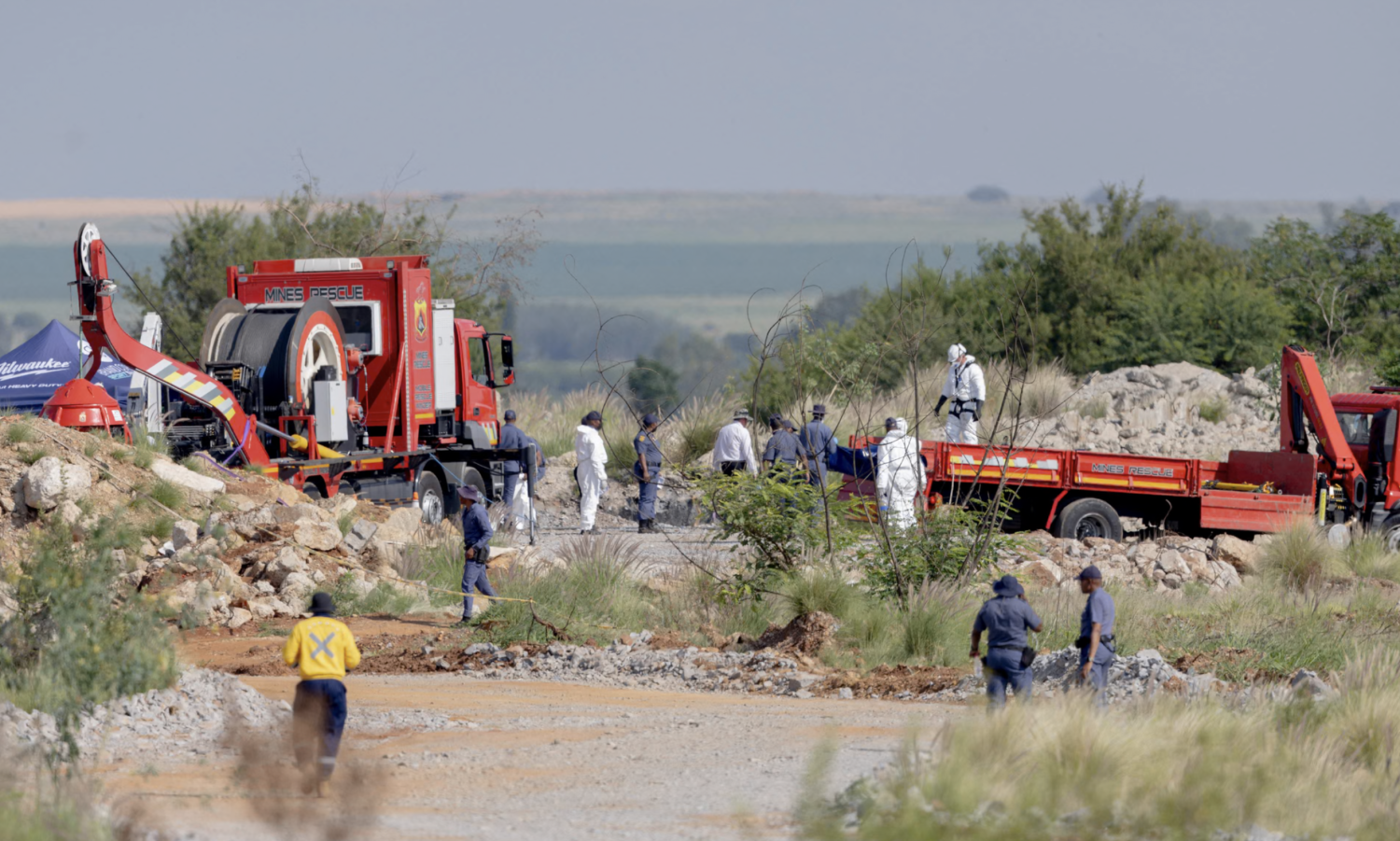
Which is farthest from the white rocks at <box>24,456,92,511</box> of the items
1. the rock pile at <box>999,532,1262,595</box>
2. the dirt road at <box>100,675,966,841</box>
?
the rock pile at <box>999,532,1262,595</box>

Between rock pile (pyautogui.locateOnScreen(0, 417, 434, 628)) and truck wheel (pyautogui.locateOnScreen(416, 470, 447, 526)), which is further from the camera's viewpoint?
truck wheel (pyautogui.locateOnScreen(416, 470, 447, 526))

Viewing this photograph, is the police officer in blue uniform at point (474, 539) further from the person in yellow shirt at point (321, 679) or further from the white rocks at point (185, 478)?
the person in yellow shirt at point (321, 679)

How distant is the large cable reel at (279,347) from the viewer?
1883 cm

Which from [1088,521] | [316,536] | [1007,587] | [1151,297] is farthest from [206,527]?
[1151,297]

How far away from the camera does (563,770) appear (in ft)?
27.2

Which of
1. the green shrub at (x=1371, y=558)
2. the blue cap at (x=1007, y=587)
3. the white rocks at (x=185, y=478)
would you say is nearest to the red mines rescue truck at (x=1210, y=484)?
the green shrub at (x=1371, y=558)

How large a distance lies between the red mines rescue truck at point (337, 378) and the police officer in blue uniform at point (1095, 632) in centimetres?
1118

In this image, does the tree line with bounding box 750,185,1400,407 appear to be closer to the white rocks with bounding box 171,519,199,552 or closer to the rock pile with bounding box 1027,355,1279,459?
the rock pile with bounding box 1027,355,1279,459

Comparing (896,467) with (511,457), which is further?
(511,457)

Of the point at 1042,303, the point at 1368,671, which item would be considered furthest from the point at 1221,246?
the point at 1368,671

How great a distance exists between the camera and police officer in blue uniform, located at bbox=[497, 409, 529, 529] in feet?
67.1

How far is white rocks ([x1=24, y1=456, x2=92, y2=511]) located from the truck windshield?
14333mm

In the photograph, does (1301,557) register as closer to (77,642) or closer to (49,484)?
(49,484)

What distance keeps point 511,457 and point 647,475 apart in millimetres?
2164
